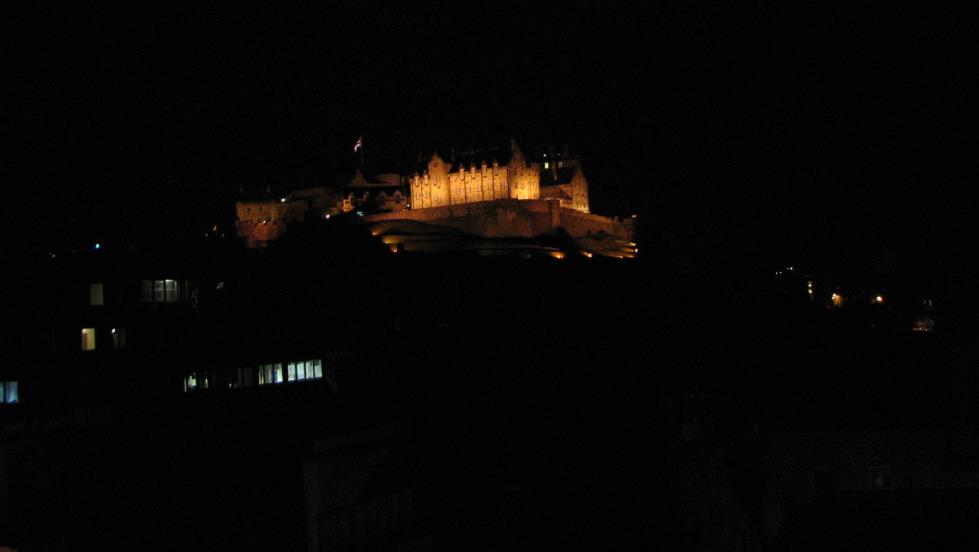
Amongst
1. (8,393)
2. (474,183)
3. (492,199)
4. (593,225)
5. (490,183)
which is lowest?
(8,393)

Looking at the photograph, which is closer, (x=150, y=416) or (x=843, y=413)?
(x=843, y=413)

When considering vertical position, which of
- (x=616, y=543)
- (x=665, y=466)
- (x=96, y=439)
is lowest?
(x=616, y=543)

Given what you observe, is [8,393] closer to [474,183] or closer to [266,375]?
[266,375]

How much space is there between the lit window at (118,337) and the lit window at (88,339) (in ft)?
2.04

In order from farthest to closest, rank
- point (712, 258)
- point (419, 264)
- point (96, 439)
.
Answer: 1. point (712, 258)
2. point (419, 264)
3. point (96, 439)

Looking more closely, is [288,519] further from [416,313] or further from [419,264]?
[419,264]

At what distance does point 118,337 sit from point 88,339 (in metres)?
1.02

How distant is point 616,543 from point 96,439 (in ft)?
31.0

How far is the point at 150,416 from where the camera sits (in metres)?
21.4

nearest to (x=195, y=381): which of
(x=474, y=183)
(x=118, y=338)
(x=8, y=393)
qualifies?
(x=118, y=338)

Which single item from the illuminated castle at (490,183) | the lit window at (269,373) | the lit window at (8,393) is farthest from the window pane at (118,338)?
the illuminated castle at (490,183)

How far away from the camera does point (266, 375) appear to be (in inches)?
1156

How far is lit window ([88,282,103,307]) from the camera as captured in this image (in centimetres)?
3120

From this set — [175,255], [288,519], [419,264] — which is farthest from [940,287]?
[419,264]
